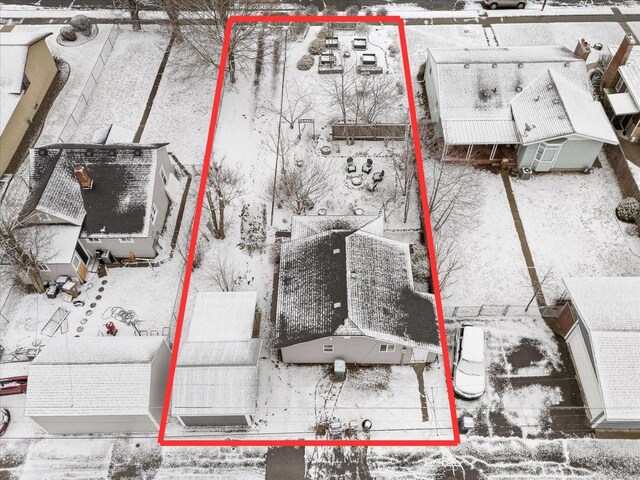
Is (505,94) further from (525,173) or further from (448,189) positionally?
(448,189)

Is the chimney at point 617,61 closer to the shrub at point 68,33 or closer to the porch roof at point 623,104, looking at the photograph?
the porch roof at point 623,104

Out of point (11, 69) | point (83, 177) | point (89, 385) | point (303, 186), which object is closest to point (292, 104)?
point (303, 186)

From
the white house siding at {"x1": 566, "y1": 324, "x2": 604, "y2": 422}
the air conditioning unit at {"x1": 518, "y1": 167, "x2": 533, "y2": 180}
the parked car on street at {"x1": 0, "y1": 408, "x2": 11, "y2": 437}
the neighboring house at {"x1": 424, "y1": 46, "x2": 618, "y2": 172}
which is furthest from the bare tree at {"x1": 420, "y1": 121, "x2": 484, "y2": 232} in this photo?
the parked car on street at {"x1": 0, "y1": 408, "x2": 11, "y2": 437}

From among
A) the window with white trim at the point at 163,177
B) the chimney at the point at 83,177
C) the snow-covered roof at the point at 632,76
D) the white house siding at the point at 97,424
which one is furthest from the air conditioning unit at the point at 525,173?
the chimney at the point at 83,177

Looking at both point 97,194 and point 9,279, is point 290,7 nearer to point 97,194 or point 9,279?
point 97,194

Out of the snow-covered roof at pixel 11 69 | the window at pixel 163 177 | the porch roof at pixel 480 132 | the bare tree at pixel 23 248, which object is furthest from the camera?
the snow-covered roof at pixel 11 69

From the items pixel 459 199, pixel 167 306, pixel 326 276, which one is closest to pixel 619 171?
pixel 459 199
